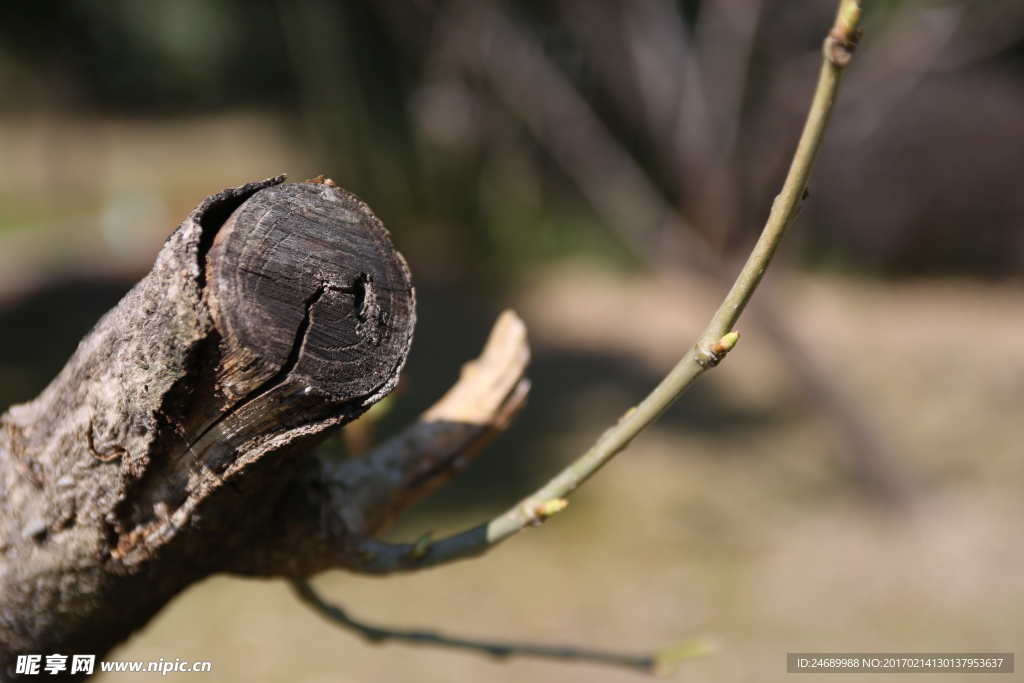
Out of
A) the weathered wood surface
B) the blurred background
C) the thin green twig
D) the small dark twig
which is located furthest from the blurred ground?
the thin green twig

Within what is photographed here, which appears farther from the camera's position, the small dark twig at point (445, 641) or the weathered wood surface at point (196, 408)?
the small dark twig at point (445, 641)

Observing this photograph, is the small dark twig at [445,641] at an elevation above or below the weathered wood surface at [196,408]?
below

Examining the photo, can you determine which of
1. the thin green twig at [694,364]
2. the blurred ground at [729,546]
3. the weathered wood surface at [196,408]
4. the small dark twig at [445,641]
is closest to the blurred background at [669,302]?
the blurred ground at [729,546]

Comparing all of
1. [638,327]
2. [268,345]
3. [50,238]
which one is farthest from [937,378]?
[50,238]

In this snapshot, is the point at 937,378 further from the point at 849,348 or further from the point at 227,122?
the point at 227,122

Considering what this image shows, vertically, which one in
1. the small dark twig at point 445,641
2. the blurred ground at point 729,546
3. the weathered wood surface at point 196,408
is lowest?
the small dark twig at point 445,641

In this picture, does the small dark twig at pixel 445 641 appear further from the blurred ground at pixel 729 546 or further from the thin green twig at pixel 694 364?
the blurred ground at pixel 729 546

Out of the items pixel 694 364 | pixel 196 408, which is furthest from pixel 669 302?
pixel 196 408
